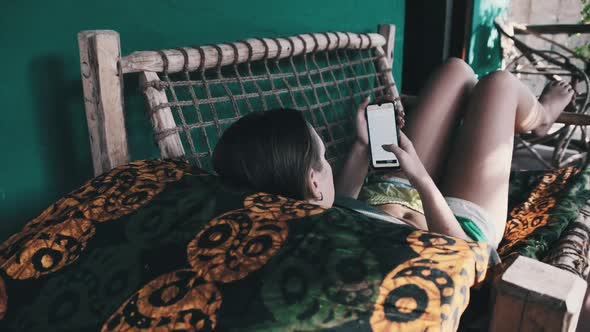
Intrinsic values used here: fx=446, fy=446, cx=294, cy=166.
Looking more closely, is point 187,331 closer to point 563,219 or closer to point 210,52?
point 210,52

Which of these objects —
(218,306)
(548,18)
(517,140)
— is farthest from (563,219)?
(548,18)

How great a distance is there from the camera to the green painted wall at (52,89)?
0.95 metres

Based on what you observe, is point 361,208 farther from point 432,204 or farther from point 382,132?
point 382,132

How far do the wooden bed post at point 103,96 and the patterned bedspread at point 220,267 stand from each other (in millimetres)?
207

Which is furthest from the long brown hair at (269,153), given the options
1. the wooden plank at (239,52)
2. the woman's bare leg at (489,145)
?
the woman's bare leg at (489,145)

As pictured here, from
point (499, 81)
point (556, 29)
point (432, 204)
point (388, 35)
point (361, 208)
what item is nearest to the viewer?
point (432, 204)

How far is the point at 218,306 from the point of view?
0.58 metres

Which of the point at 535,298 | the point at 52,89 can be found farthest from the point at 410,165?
the point at 52,89

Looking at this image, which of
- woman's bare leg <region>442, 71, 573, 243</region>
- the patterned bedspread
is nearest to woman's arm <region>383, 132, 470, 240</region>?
the patterned bedspread

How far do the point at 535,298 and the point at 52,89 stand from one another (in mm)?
1027

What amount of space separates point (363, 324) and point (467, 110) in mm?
1159

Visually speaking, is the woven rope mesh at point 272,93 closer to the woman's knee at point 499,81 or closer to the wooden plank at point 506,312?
the woman's knee at point 499,81

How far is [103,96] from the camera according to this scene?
0.96 m

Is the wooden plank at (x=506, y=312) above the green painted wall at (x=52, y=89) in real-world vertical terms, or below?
below
